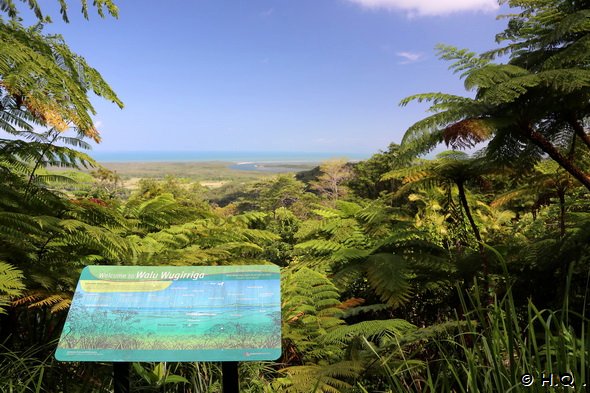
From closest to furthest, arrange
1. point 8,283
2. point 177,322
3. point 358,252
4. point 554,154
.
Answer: point 177,322
point 8,283
point 554,154
point 358,252

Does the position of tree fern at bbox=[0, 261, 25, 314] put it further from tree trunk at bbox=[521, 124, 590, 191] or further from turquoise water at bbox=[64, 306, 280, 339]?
tree trunk at bbox=[521, 124, 590, 191]

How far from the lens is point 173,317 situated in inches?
51.8

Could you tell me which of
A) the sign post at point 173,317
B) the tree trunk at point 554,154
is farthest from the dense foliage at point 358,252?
the sign post at point 173,317

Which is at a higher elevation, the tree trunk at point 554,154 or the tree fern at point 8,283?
the tree trunk at point 554,154

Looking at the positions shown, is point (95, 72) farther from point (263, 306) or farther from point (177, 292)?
point (263, 306)

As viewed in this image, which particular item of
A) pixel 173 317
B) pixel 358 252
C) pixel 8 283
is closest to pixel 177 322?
pixel 173 317

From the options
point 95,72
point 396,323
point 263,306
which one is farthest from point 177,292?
point 95,72

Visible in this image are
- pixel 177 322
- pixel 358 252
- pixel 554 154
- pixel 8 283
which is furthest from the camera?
pixel 358 252

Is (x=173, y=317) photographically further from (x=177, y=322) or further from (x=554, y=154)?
(x=554, y=154)

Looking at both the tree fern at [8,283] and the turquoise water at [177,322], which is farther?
the tree fern at [8,283]

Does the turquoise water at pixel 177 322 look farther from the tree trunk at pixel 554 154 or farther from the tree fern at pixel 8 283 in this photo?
the tree trunk at pixel 554 154

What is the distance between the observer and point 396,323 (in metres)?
1.99

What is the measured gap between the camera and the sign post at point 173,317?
123 cm

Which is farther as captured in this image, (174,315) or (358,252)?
(358,252)
